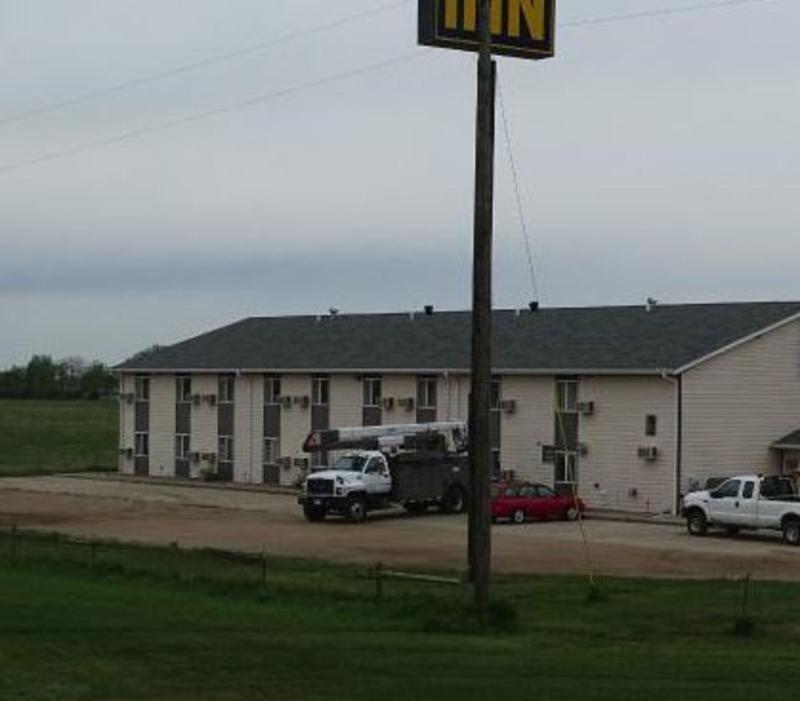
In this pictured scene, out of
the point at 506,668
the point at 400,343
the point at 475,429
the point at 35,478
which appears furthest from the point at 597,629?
the point at 35,478

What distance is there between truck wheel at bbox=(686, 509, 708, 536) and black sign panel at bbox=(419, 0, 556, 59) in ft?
85.7

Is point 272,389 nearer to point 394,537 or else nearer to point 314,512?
point 314,512

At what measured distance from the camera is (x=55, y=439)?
393ft

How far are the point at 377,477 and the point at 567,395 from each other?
9288 millimetres

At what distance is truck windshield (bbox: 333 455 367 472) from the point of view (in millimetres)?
54450

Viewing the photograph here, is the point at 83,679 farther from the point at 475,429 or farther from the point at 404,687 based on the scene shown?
the point at 475,429

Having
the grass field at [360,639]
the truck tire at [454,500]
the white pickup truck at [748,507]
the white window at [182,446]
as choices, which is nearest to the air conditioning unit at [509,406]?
the truck tire at [454,500]

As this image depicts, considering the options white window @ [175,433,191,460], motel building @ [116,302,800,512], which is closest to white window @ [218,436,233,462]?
motel building @ [116,302,800,512]

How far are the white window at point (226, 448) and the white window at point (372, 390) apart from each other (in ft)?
31.8

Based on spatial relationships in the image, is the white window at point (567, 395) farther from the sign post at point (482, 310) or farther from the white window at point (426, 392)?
the sign post at point (482, 310)

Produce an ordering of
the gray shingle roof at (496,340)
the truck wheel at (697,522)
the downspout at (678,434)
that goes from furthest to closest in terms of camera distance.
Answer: the gray shingle roof at (496,340) → the downspout at (678,434) → the truck wheel at (697,522)

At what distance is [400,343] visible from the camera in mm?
71188

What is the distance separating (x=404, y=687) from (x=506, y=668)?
1946 mm

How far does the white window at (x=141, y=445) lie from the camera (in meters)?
82.6
